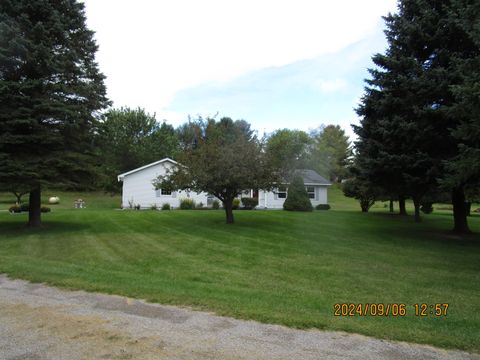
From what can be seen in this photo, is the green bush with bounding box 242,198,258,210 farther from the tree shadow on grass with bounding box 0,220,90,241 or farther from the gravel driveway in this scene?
the gravel driveway

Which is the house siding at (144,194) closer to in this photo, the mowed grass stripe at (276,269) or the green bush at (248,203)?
the green bush at (248,203)

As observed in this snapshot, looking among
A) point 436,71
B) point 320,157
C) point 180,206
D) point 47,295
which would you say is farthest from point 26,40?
point 320,157

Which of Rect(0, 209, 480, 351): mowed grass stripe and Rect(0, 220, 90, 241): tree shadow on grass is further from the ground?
Rect(0, 220, 90, 241): tree shadow on grass

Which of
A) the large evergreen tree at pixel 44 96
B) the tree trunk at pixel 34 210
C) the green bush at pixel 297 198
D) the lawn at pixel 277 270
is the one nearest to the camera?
the lawn at pixel 277 270

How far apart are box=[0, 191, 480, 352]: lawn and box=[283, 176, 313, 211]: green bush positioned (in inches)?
489

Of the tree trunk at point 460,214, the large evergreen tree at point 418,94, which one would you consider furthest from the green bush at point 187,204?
the tree trunk at point 460,214

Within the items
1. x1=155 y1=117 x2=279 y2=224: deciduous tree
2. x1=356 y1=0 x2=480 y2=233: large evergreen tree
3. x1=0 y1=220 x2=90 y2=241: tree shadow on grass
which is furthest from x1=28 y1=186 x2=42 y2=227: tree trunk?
x1=356 y1=0 x2=480 y2=233: large evergreen tree

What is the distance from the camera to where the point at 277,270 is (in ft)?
29.1

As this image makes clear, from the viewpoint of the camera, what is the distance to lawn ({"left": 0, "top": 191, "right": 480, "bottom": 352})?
527 cm

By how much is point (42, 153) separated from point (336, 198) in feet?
162

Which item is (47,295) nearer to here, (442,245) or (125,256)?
(125,256)

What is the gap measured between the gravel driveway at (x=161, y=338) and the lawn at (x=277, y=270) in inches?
12.6

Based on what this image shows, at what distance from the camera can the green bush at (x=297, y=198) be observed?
2909 centimetres

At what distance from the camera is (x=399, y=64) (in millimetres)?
13984
